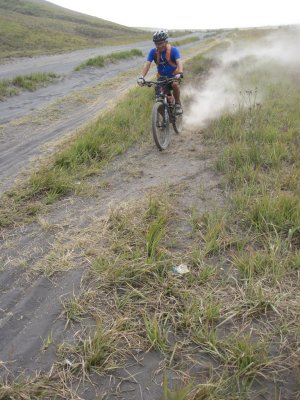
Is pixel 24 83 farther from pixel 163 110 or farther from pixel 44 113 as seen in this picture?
pixel 163 110

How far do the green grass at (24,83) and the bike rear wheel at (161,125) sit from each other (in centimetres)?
748

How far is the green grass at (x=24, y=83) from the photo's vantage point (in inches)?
508

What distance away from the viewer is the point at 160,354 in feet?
8.63

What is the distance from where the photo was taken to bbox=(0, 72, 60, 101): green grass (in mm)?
12905

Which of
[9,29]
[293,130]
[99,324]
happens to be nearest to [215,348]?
[99,324]

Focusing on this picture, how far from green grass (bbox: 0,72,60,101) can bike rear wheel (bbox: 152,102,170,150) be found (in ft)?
24.5

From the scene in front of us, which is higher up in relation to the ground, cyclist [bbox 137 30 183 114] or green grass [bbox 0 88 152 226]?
cyclist [bbox 137 30 183 114]

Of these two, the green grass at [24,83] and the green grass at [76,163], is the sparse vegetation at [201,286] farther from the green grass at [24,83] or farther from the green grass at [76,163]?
the green grass at [24,83]

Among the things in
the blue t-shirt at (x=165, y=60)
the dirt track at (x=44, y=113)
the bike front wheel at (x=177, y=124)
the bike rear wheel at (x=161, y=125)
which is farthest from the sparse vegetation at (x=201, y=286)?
the blue t-shirt at (x=165, y=60)

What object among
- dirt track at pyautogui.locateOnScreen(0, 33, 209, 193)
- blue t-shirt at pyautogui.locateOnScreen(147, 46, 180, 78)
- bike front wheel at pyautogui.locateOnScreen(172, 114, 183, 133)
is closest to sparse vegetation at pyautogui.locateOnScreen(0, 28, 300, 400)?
dirt track at pyautogui.locateOnScreen(0, 33, 209, 193)

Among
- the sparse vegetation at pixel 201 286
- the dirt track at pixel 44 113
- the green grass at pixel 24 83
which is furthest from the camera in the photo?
the green grass at pixel 24 83

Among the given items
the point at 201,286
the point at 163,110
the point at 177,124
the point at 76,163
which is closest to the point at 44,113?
the point at 177,124

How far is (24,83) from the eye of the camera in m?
14.2

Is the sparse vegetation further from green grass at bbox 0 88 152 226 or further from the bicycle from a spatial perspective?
the bicycle
